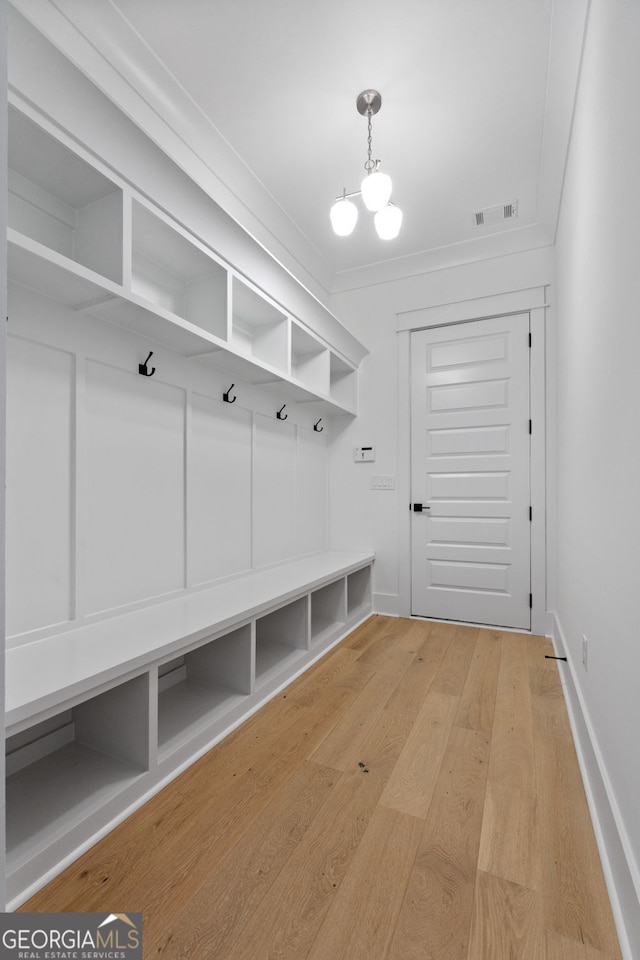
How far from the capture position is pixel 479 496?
3316 mm

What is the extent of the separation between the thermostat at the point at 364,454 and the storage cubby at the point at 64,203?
8.10ft

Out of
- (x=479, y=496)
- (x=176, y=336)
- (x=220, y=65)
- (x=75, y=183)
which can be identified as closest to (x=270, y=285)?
(x=176, y=336)

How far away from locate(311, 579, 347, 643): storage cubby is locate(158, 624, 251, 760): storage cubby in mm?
958

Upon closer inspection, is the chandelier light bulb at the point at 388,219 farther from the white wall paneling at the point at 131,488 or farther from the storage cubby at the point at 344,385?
the storage cubby at the point at 344,385

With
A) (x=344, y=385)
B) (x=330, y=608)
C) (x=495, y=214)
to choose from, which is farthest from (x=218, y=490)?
(x=495, y=214)

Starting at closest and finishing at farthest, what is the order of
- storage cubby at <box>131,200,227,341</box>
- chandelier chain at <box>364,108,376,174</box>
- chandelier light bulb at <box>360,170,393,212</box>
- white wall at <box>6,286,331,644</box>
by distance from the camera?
white wall at <box>6,286,331,644</box> < storage cubby at <box>131,200,227,341</box> < chandelier light bulb at <box>360,170,393,212</box> < chandelier chain at <box>364,108,376,174</box>

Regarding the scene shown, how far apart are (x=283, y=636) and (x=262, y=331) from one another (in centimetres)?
188

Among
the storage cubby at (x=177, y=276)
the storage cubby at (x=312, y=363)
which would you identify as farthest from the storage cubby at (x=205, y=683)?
the storage cubby at (x=312, y=363)

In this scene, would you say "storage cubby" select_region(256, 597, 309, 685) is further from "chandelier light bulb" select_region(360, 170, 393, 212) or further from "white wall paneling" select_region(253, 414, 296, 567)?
"chandelier light bulb" select_region(360, 170, 393, 212)

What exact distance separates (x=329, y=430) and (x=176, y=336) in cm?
206

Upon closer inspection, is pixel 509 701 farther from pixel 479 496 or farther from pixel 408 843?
pixel 479 496

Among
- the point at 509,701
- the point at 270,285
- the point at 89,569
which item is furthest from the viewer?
the point at 270,285

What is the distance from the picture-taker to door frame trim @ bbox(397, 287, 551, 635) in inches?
122

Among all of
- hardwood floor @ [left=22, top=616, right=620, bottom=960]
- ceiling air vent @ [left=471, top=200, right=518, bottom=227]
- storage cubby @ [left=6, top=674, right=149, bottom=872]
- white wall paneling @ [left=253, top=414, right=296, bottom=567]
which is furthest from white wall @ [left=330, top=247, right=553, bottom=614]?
storage cubby @ [left=6, top=674, right=149, bottom=872]
